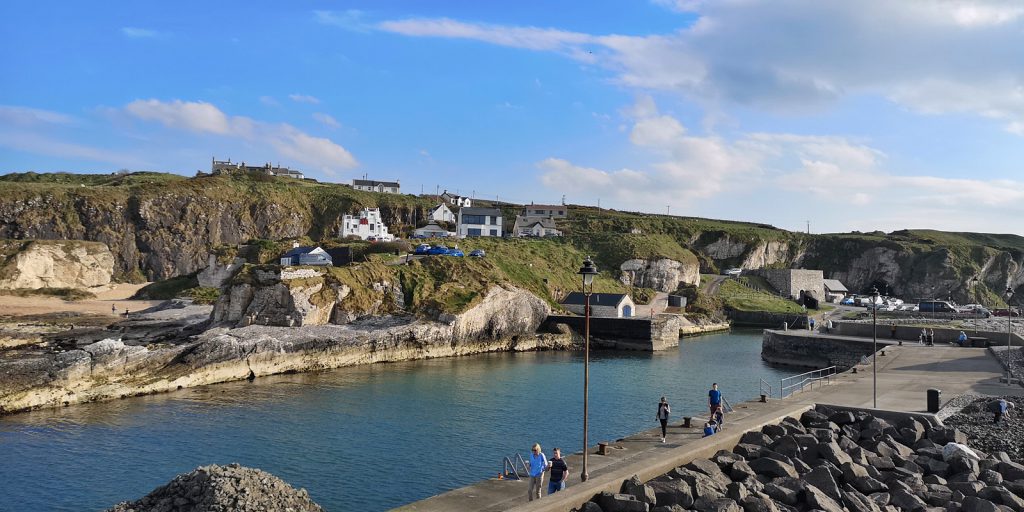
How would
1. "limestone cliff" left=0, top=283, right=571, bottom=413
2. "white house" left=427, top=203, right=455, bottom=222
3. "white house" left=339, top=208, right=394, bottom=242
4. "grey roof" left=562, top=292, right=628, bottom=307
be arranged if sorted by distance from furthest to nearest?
1. "white house" left=427, top=203, right=455, bottom=222
2. "white house" left=339, top=208, right=394, bottom=242
3. "grey roof" left=562, top=292, right=628, bottom=307
4. "limestone cliff" left=0, top=283, right=571, bottom=413

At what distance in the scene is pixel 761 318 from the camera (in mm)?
101062

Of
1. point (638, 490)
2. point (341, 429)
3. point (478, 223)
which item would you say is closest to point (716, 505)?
point (638, 490)

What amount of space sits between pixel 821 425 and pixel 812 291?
340 feet

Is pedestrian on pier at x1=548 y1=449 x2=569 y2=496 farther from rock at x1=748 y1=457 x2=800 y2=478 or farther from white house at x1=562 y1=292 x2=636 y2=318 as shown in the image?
white house at x1=562 y1=292 x2=636 y2=318

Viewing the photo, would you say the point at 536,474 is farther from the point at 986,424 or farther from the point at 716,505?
the point at 986,424

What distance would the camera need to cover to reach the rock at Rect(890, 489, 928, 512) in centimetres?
1820

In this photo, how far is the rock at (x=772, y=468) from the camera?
19672 mm

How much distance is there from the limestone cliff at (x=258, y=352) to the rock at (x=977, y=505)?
1610 inches

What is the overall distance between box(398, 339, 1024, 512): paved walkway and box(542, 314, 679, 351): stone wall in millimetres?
23669

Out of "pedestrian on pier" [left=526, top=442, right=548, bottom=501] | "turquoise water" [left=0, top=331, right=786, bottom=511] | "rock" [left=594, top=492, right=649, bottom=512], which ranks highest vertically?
"pedestrian on pier" [left=526, top=442, right=548, bottom=501]

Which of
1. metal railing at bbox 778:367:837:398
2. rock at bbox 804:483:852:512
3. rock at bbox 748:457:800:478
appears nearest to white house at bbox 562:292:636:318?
metal railing at bbox 778:367:837:398

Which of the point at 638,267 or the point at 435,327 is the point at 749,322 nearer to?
the point at 638,267

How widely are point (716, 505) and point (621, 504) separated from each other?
8.24ft

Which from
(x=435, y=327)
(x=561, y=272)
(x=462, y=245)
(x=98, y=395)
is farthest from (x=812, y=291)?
(x=98, y=395)
